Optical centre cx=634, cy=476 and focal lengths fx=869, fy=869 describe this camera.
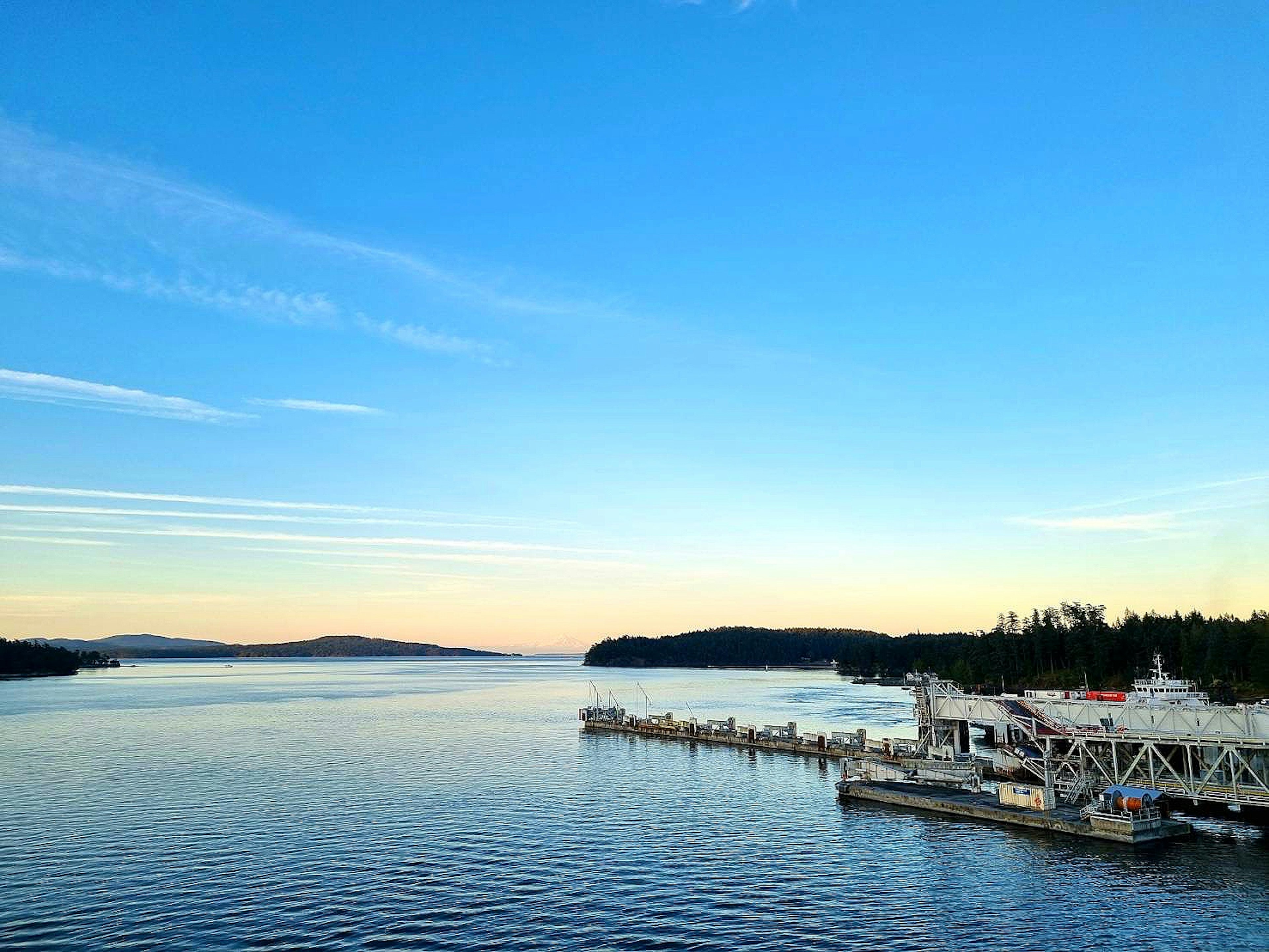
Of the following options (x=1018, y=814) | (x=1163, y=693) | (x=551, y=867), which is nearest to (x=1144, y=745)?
(x=1018, y=814)

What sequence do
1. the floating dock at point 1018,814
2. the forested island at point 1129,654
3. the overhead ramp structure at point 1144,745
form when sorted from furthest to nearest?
the forested island at point 1129,654 < the overhead ramp structure at point 1144,745 < the floating dock at point 1018,814

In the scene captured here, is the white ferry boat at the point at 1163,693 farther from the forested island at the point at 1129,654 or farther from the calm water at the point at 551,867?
the forested island at the point at 1129,654

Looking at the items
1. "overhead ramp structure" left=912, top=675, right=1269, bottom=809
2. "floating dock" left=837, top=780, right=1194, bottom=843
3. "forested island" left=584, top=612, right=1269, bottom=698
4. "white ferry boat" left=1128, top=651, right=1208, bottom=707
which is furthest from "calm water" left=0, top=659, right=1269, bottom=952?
"forested island" left=584, top=612, right=1269, bottom=698

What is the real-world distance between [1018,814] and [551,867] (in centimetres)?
3239

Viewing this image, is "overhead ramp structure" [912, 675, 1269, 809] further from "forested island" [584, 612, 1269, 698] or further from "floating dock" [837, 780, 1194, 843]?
"forested island" [584, 612, 1269, 698]

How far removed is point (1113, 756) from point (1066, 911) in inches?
1084

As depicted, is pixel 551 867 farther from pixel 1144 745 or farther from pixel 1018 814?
pixel 1144 745

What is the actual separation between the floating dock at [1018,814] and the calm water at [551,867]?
1409 millimetres

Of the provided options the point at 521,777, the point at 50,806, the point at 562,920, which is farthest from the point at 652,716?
the point at 562,920

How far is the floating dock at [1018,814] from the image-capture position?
53812 millimetres

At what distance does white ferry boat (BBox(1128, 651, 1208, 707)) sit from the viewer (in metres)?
67.8

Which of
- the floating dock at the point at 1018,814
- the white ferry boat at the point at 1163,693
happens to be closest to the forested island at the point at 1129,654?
the white ferry boat at the point at 1163,693

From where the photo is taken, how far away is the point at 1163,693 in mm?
74812

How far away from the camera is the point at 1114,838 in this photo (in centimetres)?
5375
